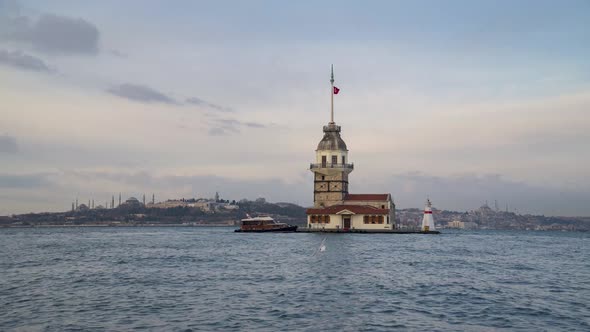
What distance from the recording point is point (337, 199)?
372 feet

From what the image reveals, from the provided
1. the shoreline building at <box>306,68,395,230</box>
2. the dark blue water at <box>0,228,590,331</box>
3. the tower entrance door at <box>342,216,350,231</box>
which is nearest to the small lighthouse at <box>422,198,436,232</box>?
the shoreline building at <box>306,68,395,230</box>

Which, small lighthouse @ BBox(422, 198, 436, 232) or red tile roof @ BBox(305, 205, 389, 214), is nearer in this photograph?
red tile roof @ BBox(305, 205, 389, 214)

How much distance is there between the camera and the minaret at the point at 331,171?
373ft

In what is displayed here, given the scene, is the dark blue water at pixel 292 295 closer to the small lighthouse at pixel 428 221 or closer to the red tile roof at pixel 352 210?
the red tile roof at pixel 352 210

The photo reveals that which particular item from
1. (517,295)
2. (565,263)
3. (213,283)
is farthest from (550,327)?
(565,263)

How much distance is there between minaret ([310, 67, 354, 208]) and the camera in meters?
114

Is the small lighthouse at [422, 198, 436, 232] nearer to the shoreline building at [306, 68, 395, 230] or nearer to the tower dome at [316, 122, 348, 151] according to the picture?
the shoreline building at [306, 68, 395, 230]

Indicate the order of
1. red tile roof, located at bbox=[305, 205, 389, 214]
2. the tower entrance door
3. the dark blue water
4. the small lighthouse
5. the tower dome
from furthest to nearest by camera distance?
the tower dome
the small lighthouse
the tower entrance door
red tile roof, located at bbox=[305, 205, 389, 214]
the dark blue water

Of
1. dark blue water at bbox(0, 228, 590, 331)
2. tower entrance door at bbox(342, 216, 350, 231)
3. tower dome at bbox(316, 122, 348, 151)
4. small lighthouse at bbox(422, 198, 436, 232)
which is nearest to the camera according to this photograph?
dark blue water at bbox(0, 228, 590, 331)

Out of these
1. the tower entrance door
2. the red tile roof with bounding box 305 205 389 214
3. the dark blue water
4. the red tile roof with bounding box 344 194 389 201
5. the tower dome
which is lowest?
the dark blue water

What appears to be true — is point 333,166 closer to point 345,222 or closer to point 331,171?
point 331,171

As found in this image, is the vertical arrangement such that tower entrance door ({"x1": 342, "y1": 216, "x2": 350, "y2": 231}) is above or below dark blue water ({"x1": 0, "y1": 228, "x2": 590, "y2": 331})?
above

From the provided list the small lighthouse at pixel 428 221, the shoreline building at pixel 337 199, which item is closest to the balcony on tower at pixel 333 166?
the shoreline building at pixel 337 199

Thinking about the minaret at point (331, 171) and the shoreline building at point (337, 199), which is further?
the minaret at point (331, 171)
